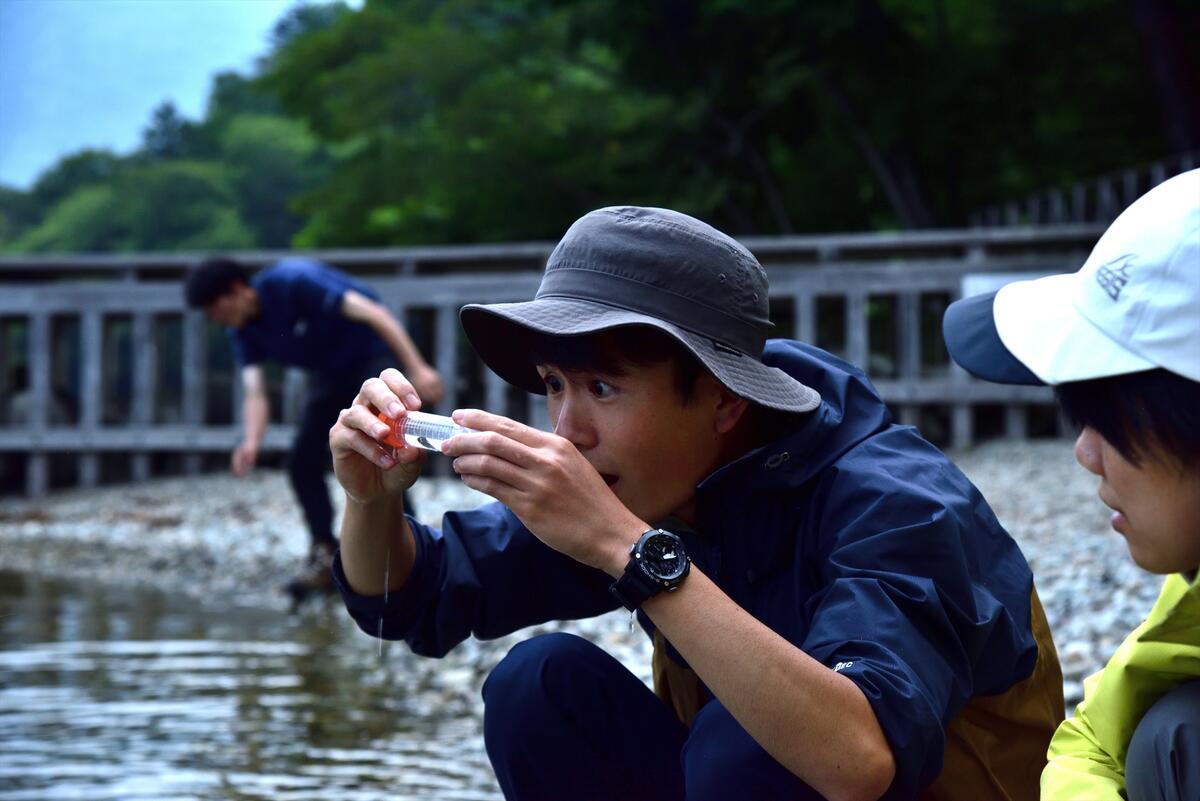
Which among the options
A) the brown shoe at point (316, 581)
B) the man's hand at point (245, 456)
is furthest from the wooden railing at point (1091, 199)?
the man's hand at point (245, 456)

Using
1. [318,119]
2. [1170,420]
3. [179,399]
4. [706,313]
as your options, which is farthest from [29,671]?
[318,119]

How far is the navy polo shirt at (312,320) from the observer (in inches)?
257

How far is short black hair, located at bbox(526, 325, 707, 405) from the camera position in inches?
83.9

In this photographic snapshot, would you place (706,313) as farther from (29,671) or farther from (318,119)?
(318,119)

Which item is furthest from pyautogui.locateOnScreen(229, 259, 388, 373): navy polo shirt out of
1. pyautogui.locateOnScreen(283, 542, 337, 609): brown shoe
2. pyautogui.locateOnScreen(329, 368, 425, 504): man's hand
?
pyautogui.locateOnScreen(329, 368, 425, 504): man's hand

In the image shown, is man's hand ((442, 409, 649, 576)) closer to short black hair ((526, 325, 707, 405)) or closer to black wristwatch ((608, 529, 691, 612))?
black wristwatch ((608, 529, 691, 612))

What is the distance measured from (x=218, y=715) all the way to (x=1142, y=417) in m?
3.58

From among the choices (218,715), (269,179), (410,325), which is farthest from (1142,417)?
(269,179)

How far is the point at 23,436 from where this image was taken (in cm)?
1162

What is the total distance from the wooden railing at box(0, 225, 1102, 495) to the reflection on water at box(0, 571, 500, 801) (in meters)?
4.72

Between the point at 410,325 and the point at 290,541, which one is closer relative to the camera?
the point at 290,541

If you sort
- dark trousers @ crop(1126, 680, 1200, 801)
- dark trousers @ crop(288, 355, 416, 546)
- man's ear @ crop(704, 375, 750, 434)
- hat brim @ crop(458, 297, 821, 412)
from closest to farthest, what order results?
dark trousers @ crop(1126, 680, 1200, 801) → hat brim @ crop(458, 297, 821, 412) → man's ear @ crop(704, 375, 750, 434) → dark trousers @ crop(288, 355, 416, 546)

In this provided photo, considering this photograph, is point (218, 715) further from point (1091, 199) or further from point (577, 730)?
point (1091, 199)

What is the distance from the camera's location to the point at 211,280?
6520 millimetres
